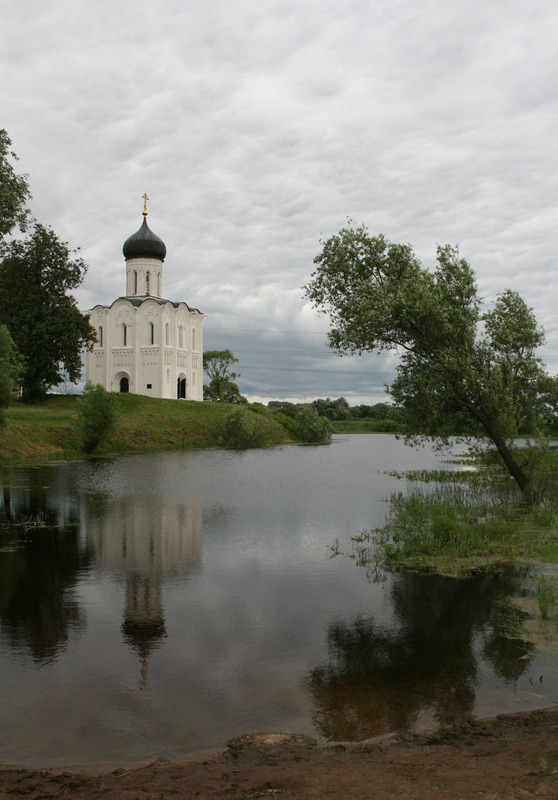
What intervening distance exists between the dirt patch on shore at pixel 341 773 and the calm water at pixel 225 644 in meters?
0.48

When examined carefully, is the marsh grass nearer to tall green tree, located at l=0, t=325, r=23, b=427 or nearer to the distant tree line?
tall green tree, located at l=0, t=325, r=23, b=427

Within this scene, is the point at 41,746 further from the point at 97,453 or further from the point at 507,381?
the point at 97,453

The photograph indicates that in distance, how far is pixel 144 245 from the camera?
78375 millimetres

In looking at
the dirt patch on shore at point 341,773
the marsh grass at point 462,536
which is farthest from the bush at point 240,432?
the dirt patch on shore at point 341,773

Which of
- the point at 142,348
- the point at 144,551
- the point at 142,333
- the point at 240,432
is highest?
the point at 142,333

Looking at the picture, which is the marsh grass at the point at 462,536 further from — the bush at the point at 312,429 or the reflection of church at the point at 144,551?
the bush at the point at 312,429

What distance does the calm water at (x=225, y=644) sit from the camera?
7277 millimetres

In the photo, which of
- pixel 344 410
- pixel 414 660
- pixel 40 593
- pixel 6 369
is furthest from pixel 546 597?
pixel 344 410

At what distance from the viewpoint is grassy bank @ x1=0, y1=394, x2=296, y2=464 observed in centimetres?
4244

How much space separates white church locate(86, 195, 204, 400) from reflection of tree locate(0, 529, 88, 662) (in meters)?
62.1

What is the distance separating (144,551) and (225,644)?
673cm

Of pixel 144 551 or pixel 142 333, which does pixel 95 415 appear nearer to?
pixel 144 551

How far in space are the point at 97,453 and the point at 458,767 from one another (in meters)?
42.9

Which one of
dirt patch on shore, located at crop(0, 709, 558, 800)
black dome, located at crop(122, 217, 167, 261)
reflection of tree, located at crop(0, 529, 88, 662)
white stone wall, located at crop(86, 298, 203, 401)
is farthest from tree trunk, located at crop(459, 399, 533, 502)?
black dome, located at crop(122, 217, 167, 261)
